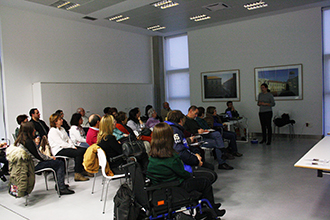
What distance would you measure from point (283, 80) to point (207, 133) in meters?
4.72

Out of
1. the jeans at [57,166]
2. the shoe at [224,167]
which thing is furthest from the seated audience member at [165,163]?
the shoe at [224,167]

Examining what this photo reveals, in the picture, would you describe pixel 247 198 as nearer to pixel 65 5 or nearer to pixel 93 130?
pixel 93 130

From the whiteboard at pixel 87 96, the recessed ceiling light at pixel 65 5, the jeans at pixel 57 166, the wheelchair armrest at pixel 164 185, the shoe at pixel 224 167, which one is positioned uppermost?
the recessed ceiling light at pixel 65 5

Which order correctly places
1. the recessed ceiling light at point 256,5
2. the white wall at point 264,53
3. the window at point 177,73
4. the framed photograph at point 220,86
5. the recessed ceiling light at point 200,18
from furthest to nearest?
the window at point 177,73, the framed photograph at point 220,86, the recessed ceiling light at point 200,18, the white wall at point 264,53, the recessed ceiling light at point 256,5

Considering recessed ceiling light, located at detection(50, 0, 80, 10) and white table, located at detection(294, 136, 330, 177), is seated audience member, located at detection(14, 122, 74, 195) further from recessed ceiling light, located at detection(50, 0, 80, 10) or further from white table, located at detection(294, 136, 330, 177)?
recessed ceiling light, located at detection(50, 0, 80, 10)

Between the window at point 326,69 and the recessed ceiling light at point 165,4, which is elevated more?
the recessed ceiling light at point 165,4

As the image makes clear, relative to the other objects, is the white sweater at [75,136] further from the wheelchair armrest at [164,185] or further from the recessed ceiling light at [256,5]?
the recessed ceiling light at [256,5]

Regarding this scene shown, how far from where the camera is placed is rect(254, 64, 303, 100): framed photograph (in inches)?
334

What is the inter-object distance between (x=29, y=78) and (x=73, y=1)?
2.69 metres

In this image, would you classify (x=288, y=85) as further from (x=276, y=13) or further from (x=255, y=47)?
→ (x=276, y=13)

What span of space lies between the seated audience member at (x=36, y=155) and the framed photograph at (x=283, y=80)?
22.7 ft

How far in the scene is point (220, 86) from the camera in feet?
32.7

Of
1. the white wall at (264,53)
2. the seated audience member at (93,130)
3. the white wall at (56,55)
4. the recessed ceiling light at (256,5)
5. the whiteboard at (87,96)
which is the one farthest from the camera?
the white wall at (264,53)

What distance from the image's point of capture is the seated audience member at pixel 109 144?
4.09 m
